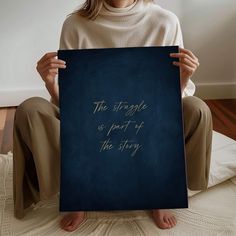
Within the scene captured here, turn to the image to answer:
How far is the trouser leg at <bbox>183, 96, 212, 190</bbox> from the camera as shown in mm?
1053

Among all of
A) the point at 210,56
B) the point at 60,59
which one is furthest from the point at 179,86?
the point at 210,56

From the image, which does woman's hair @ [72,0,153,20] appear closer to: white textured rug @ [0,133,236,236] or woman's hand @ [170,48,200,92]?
woman's hand @ [170,48,200,92]

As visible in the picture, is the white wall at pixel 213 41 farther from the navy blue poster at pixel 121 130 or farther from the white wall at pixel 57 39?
the navy blue poster at pixel 121 130

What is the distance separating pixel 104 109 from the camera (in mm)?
990

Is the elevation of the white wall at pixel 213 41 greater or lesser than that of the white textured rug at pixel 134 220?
greater

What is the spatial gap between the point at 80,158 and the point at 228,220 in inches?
20.4

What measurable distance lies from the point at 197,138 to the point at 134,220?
1.10ft

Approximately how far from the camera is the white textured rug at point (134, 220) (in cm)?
109

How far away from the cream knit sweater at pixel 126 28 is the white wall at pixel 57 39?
0.94 m

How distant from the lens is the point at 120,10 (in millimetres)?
1161

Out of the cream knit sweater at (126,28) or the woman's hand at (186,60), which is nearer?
the woman's hand at (186,60)

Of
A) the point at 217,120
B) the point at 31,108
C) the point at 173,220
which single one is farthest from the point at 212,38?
the point at 31,108

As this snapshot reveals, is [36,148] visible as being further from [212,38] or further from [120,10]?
[212,38]

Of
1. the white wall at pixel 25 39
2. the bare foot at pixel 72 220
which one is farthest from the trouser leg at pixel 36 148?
the white wall at pixel 25 39
